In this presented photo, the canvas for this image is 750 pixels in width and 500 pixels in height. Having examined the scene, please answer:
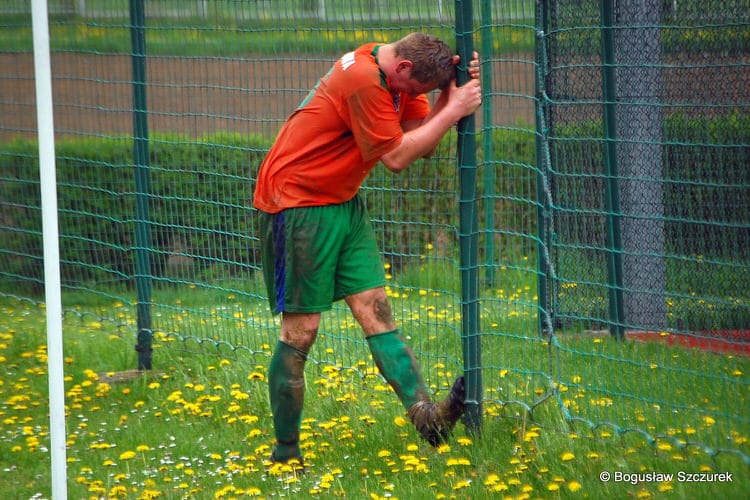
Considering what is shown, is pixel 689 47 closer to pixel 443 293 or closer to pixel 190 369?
pixel 443 293

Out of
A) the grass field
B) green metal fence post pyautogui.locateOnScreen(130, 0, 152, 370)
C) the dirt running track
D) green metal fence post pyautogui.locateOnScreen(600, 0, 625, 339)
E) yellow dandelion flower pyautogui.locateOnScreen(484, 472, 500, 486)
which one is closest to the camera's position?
yellow dandelion flower pyautogui.locateOnScreen(484, 472, 500, 486)

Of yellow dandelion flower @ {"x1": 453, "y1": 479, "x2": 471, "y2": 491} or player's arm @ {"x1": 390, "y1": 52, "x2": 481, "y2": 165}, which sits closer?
yellow dandelion flower @ {"x1": 453, "y1": 479, "x2": 471, "y2": 491}

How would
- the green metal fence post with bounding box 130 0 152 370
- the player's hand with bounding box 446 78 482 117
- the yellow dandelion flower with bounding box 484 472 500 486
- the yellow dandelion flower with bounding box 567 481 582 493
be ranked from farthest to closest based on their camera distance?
the green metal fence post with bounding box 130 0 152 370, the player's hand with bounding box 446 78 482 117, the yellow dandelion flower with bounding box 484 472 500 486, the yellow dandelion flower with bounding box 567 481 582 493

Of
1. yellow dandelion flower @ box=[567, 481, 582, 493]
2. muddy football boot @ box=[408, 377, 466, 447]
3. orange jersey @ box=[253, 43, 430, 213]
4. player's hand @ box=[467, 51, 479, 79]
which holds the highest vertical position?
Answer: player's hand @ box=[467, 51, 479, 79]

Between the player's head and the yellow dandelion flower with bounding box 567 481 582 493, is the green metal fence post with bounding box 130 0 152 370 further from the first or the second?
the yellow dandelion flower with bounding box 567 481 582 493

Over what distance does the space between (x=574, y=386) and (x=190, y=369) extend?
277 cm

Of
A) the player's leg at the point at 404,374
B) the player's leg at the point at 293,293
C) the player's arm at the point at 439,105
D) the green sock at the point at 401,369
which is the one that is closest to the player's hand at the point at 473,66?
the player's arm at the point at 439,105

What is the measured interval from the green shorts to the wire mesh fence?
0.48m

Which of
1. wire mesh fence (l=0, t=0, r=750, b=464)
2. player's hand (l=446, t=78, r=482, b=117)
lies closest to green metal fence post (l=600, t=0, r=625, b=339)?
wire mesh fence (l=0, t=0, r=750, b=464)

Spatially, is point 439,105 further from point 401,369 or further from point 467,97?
point 401,369

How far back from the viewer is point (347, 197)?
4492mm

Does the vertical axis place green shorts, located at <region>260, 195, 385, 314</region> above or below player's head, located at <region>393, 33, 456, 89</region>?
below

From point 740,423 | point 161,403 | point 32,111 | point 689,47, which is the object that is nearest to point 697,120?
point 689,47

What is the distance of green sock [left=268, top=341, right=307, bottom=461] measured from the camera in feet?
14.8
